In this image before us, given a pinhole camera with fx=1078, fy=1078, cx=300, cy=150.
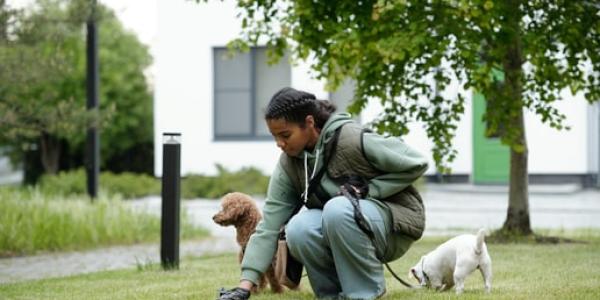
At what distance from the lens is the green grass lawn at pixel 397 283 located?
6.83 meters

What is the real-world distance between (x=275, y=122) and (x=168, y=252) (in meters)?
3.64

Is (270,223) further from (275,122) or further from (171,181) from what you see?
(171,181)

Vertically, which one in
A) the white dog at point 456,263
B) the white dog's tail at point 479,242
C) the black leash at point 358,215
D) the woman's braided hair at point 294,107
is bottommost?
the white dog at point 456,263

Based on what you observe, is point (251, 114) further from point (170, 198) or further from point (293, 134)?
point (293, 134)

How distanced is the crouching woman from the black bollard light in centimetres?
276

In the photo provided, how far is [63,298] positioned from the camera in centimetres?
757

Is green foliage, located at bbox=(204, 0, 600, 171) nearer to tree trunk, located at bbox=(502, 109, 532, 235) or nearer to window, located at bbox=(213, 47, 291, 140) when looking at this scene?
tree trunk, located at bbox=(502, 109, 532, 235)

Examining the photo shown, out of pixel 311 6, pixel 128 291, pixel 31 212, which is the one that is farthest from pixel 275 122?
pixel 31 212

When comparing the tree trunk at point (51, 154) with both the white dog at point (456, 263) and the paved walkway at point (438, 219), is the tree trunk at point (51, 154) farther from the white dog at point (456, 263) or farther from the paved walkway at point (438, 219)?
the white dog at point (456, 263)

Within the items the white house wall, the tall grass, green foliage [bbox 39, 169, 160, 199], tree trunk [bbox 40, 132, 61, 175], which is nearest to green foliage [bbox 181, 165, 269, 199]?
green foliage [bbox 39, 169, 160, 199]

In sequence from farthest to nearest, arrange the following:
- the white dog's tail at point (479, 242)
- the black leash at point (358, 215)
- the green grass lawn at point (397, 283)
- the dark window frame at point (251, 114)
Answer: the dark window frame at point (251, 114), the green grass lawn at point (397, 283), the white dog's tail at point (479, 242), the black leash at point (358, 215)

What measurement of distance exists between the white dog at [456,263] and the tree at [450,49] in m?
3.73

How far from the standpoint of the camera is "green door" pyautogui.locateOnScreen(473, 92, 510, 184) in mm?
25047

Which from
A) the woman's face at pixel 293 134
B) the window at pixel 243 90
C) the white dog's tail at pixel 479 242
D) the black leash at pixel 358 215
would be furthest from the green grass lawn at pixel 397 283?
the window at pixel 243 90
